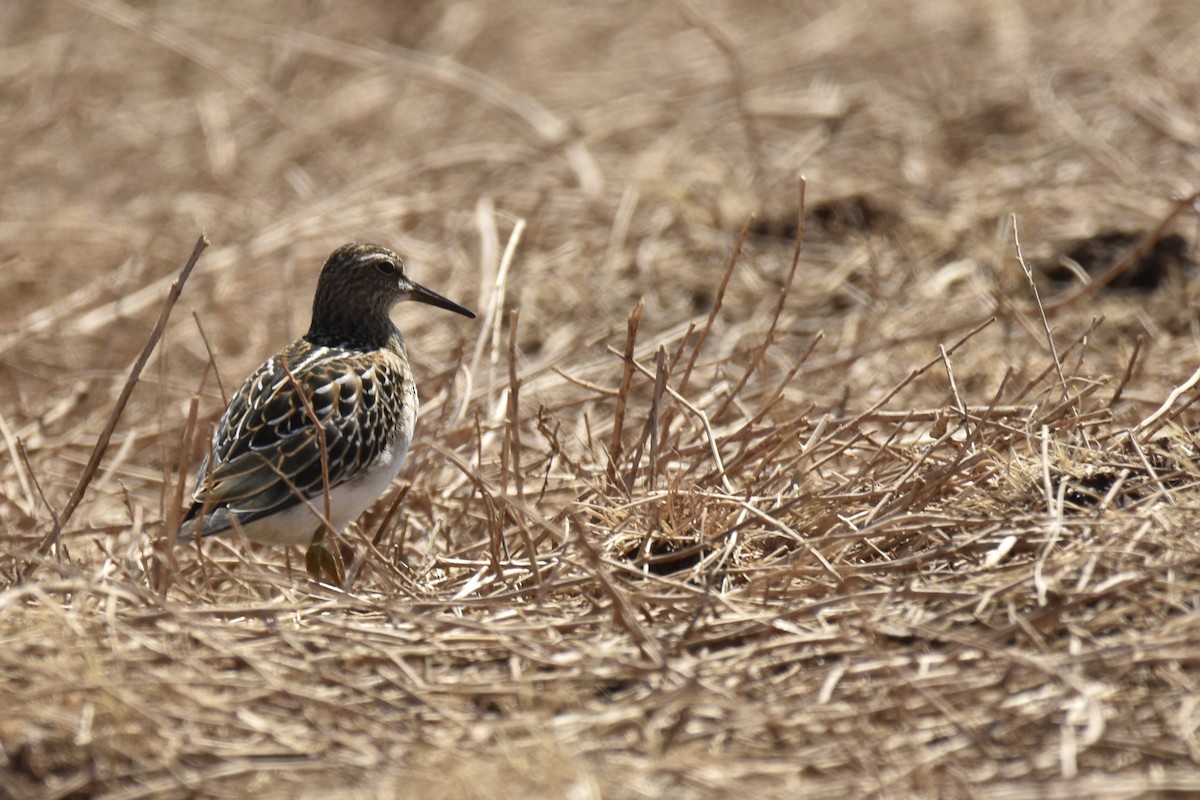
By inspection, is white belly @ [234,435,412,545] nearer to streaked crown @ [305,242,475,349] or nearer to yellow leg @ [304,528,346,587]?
yellow leg @ [304,528,346,587]

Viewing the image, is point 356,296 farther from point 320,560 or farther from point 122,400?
point 122,400

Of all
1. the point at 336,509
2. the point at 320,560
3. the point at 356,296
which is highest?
the point at 356,296

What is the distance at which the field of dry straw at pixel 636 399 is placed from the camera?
3992 millimetres

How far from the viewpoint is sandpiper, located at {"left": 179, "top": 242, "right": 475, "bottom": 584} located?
Result: 5.52m

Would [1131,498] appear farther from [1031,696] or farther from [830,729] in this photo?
[830,729]

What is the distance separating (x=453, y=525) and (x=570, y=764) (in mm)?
2466

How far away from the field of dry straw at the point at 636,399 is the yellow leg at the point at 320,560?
6.7 inches

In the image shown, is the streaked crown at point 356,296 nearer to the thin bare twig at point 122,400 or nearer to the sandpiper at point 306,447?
the sandpiper at point 306,447

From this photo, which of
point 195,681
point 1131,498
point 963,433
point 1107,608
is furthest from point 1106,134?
point 195,681

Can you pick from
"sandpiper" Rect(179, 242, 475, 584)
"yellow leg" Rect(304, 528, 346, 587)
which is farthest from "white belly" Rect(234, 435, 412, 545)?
"yellow leg" Rect(304, 528, 346, 587)

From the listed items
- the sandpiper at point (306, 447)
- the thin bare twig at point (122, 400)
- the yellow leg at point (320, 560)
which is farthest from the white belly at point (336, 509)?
the thin bare twig at point (122, 400)

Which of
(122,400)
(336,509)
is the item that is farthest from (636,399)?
(122,400)

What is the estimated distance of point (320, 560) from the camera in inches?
245

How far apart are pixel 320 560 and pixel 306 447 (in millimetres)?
727
